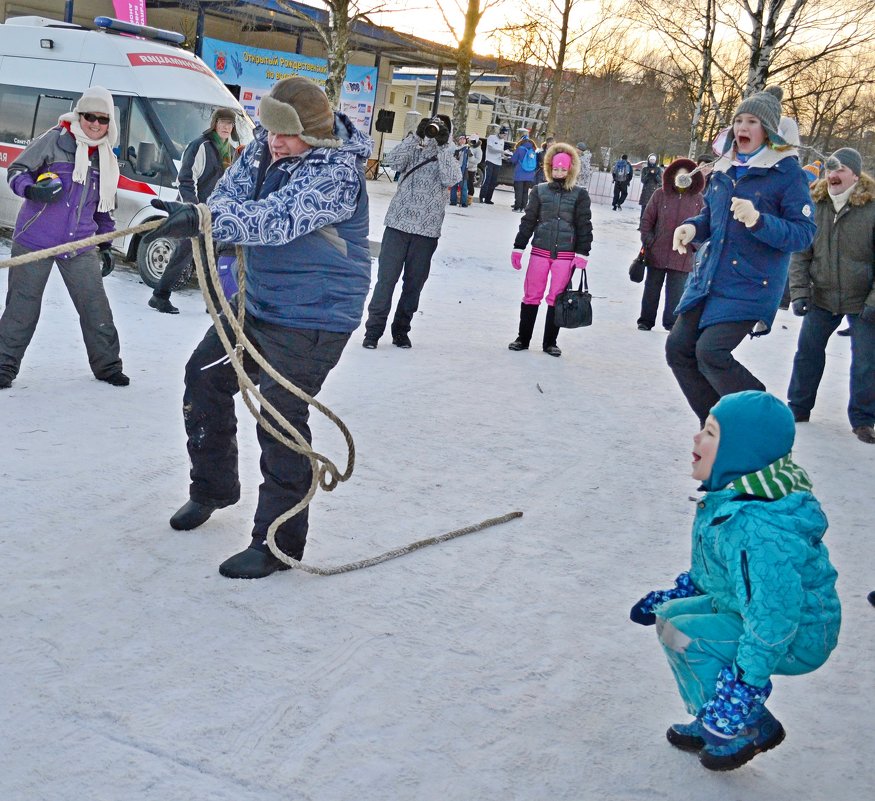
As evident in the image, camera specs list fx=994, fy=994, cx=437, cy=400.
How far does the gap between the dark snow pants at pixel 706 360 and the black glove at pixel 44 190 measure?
11.4 feet

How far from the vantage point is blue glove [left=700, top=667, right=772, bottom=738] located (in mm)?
2607

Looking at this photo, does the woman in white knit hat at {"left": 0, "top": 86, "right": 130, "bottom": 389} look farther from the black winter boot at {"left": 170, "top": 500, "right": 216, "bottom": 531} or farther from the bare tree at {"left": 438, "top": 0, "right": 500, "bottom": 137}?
the bare tree at {"left": 438, "top": 0, "right": 500, "bottom": 137}

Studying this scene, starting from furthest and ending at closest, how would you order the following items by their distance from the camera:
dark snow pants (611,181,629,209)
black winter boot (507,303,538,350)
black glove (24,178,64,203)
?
1. dark snow pants (611,181,629,209)
2. black winter boot (507,303,538,350)
3. black glove (24,178,64,203)

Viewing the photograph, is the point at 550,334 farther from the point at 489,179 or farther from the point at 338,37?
the point at 489,179

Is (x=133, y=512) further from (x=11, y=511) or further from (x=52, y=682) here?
Answer: (x=52, y=682)

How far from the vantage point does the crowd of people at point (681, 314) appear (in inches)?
103

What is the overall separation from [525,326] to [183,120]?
13.8ft

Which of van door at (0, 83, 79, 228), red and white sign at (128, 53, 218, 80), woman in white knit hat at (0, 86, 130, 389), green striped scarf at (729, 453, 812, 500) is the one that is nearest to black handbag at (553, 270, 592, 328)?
woman in white knit hat at (0, 86, 130, 389)

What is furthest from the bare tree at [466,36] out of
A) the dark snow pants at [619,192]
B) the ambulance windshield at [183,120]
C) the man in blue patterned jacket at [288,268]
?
the man in blue patterned jacket at [288,268]

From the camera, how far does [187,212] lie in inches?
129

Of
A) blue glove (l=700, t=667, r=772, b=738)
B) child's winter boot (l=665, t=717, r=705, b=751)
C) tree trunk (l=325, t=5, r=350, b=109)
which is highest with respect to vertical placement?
tree trunk (l=325, t=5, r=350, b=109)

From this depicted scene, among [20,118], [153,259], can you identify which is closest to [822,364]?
[153,259]

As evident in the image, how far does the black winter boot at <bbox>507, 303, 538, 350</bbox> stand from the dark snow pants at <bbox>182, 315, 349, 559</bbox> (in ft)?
15.3

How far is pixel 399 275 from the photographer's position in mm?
7879
